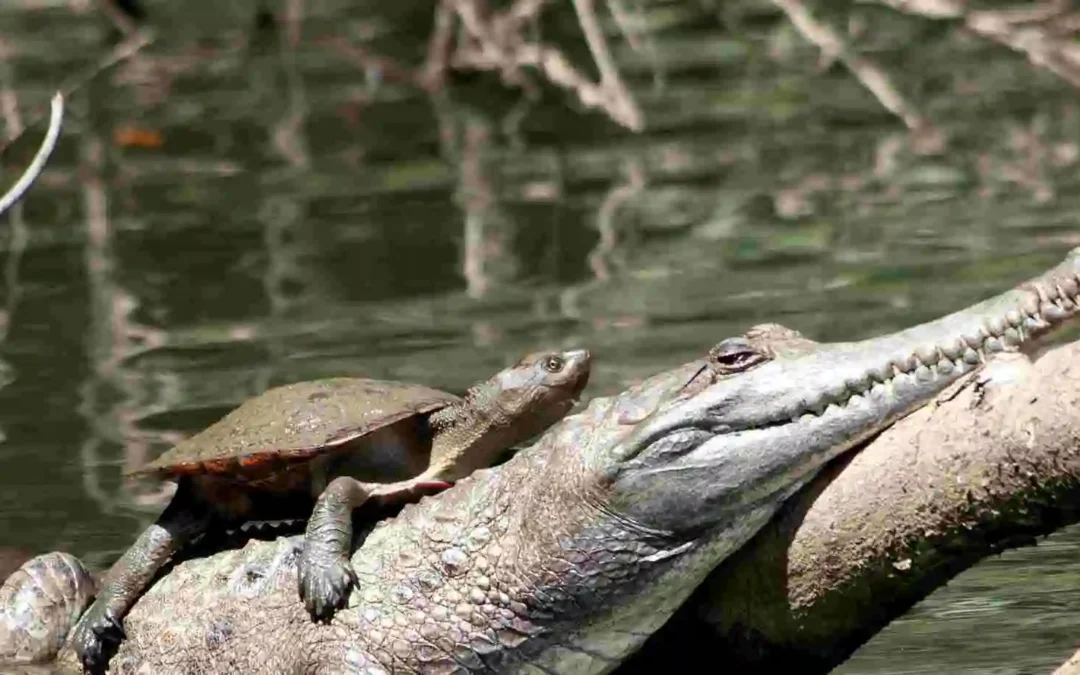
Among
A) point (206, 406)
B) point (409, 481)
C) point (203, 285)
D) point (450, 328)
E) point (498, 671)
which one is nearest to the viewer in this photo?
point (498, 671)

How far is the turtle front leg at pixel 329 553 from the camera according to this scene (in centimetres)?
577

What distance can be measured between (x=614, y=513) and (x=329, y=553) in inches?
34.7

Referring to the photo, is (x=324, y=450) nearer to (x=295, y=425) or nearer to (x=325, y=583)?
(x=295, y=425)

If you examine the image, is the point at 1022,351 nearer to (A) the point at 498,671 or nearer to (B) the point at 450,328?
(A) the point at 498,671

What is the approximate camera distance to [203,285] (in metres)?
12.6

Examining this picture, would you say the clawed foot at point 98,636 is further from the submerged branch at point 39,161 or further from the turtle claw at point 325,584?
the submerged branch at point 39,161

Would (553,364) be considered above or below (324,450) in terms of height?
above

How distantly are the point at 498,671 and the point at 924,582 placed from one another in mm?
1157

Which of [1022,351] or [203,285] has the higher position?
[1022,351]

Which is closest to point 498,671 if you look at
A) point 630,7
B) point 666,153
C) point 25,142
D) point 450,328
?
point 450,328

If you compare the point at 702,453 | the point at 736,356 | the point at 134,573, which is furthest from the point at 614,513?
the point at 134,573

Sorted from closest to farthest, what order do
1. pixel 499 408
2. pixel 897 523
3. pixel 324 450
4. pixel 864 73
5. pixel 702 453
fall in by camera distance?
1. pixel 897 523
2. pixel 702 453
3. pixel 324 450
4. pixel 499 408
5. pixel 864 73

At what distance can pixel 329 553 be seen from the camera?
577cm

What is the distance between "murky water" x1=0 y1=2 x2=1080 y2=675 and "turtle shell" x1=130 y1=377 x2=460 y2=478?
59.6 inches
